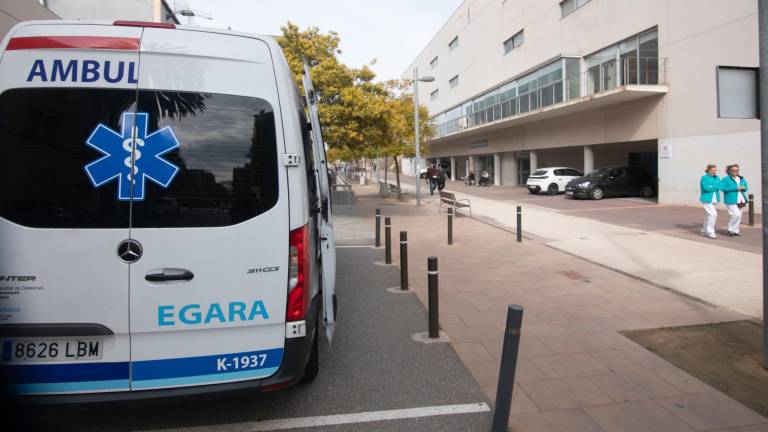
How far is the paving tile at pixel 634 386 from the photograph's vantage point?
3789mm

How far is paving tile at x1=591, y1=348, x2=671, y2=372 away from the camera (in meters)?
4.31

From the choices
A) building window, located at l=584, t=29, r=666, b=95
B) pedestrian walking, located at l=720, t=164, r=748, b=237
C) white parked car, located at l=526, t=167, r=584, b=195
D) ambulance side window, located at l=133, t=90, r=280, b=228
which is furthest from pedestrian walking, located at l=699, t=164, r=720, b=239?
white parked car, located at l=526, t=167, r=584, b=195

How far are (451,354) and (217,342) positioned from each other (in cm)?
243

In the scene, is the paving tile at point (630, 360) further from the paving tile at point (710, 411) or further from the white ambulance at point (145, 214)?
the white ambulance at point (145, 214)

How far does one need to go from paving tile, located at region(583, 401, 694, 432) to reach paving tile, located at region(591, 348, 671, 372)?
66 centimetres

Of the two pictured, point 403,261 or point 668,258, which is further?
point 668,258

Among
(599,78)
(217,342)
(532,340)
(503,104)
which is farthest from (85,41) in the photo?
(503,104)

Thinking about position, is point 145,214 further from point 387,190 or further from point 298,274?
point 387,190

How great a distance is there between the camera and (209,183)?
285cm

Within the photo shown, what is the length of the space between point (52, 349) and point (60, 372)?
128 millimetres

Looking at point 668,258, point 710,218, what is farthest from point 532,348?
point 710,218

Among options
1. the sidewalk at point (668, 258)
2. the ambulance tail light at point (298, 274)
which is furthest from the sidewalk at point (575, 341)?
the ambulance tail light at point (298, 274)

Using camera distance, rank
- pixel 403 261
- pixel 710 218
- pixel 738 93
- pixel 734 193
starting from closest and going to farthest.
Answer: pixel 738 93
pixel 403 261
pixel 734 193
pixel 710 218

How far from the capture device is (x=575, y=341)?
195 inches
